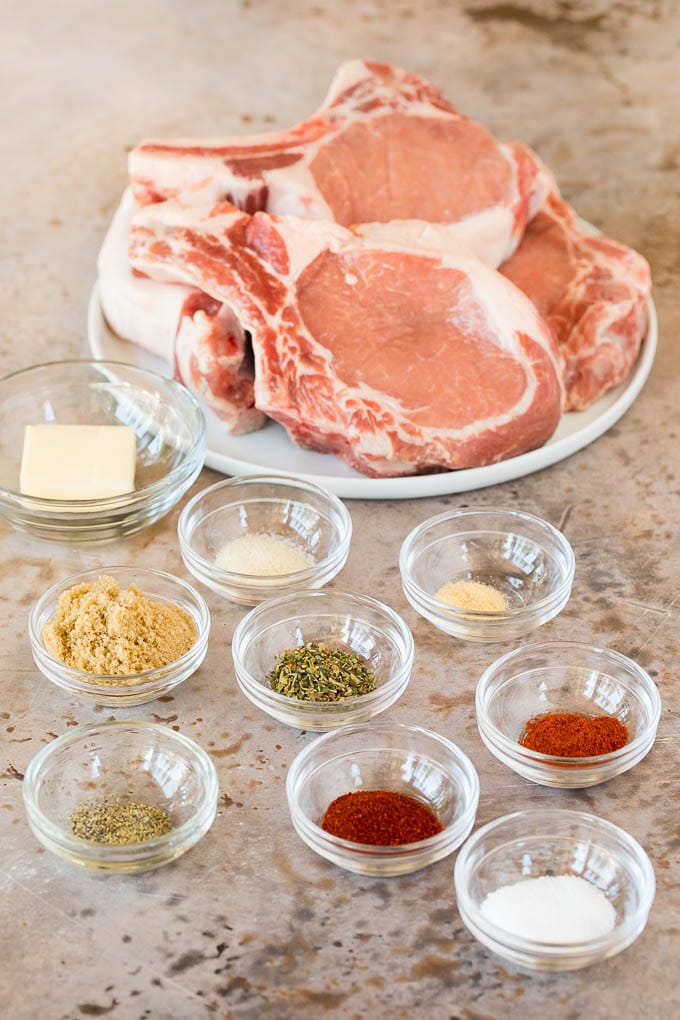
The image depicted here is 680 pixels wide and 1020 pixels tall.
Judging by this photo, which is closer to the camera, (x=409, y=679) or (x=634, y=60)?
(x=409, y=679)

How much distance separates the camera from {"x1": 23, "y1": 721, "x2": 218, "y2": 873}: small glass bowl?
1990 millimetres

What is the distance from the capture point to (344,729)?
220 centimetres

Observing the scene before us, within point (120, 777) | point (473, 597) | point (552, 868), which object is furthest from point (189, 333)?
point (552, 868)

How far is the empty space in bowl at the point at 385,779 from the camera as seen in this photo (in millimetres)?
2117

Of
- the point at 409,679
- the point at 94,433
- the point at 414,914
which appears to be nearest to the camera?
the point at 414,914

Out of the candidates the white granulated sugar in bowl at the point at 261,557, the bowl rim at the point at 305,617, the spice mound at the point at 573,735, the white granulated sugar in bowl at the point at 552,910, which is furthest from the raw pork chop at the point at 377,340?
the white granulated sugar in bowl at the point at 552,910

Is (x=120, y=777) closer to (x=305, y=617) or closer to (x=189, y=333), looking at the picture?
(x=305, y=617)

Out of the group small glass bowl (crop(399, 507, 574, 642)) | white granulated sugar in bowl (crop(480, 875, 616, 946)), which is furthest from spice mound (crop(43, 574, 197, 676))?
white granulated sugar in bowl (crop(480, 875, 616, 946))

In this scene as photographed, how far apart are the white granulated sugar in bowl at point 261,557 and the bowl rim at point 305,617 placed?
87mm

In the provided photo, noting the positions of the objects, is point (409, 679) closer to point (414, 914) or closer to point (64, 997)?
point (414, 914)

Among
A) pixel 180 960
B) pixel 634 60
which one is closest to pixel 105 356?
pixel 180 960

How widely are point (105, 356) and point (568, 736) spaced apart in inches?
63.1

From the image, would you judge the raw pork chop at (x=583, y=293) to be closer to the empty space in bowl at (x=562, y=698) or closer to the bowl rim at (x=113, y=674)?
the empty space in bowl at (x=562, y=698)

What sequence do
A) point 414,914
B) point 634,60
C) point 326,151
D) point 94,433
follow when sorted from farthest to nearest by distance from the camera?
1. point 634,60
2. point 326,151
3. point 94,433
4. point 414,914
